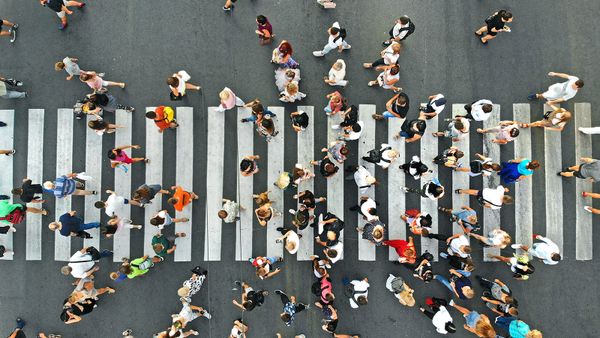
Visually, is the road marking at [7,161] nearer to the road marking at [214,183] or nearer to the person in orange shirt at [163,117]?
the person in orange shirt at [163,117]

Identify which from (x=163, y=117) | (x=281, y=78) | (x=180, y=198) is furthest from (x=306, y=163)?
(x=163, y=117)

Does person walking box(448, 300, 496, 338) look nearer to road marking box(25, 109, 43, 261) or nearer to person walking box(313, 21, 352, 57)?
person walking box(313, 21, 352, 57)

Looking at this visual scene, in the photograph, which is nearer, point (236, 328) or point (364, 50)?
point (236, 328)

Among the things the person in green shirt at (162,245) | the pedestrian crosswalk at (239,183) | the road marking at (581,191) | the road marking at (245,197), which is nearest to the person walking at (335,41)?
the pedestrian crosswalk at (239,183)

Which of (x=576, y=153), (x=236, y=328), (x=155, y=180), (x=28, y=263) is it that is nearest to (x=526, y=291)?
(x=576, y=153)

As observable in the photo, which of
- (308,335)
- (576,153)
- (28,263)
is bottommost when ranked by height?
(308,335)

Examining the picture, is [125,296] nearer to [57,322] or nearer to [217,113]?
[57,322]
